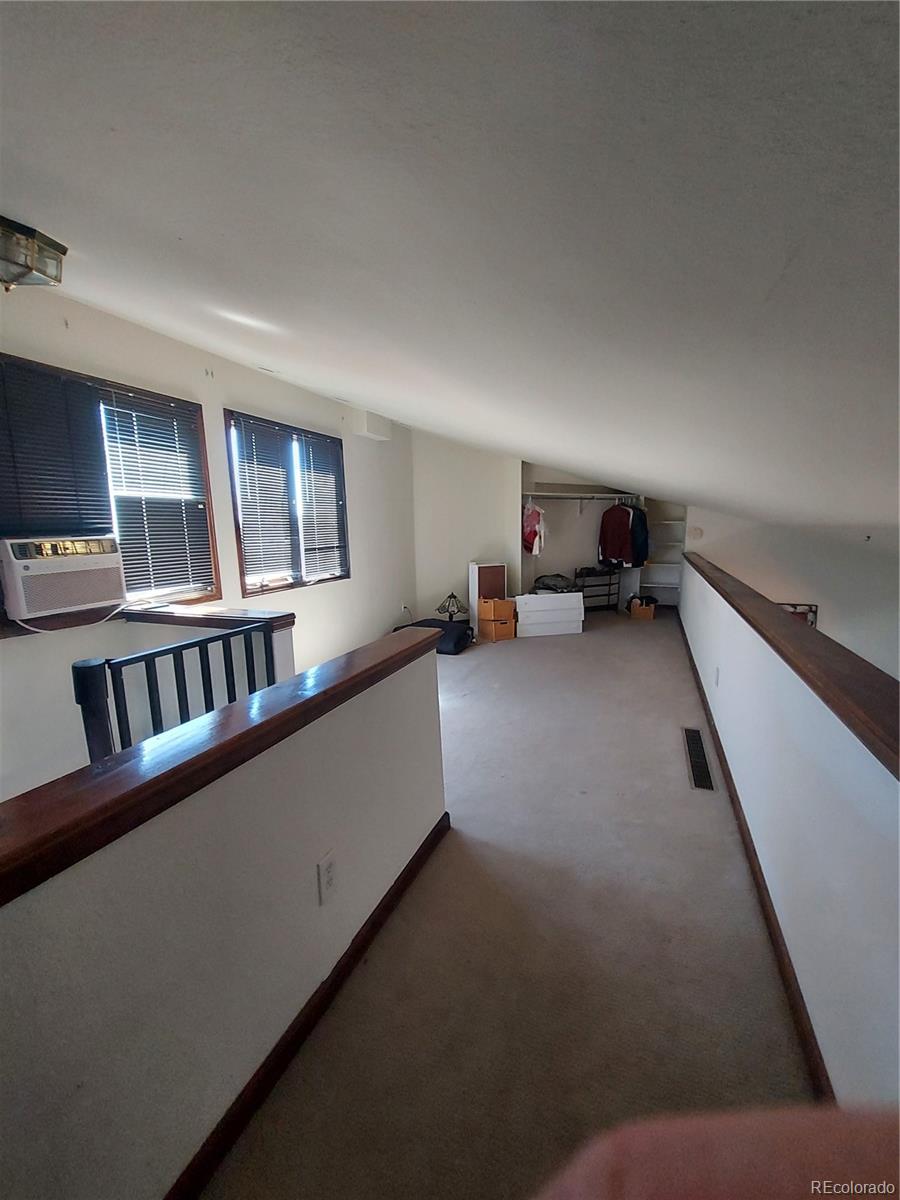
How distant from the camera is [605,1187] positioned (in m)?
0.35

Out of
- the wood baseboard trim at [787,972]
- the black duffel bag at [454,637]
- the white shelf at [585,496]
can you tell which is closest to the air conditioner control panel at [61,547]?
the black duffel bag at [454,637]

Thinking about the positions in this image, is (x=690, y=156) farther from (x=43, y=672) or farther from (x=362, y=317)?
(x=43, y=672)

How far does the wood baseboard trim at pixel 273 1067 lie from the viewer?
0.89 m

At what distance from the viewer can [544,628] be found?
5223mm

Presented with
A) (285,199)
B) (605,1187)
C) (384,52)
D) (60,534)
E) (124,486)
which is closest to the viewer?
(605,1187)

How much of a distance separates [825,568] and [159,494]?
5744 millimetres

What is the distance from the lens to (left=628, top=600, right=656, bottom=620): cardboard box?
5.86 metres

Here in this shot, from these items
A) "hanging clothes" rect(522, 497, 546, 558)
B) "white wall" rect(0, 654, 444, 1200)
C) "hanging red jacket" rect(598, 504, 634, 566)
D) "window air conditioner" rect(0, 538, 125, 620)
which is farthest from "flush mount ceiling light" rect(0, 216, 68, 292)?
"hanging red jacket" rect(598, 504, 634, 566)

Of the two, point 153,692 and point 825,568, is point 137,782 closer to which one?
point 153,692

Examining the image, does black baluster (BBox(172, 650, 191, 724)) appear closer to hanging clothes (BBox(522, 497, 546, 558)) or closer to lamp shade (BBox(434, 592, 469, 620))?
lamp shade (BBox(434, 592, 469, 620))

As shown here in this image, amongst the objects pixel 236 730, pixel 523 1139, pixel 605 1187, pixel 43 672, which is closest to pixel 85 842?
pixel 236 730

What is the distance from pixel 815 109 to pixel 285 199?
0.82 metres

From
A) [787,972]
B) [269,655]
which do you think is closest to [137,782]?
[269,655]

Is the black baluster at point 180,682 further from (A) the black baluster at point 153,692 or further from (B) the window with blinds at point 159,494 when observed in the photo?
(B) the window with blinds at point 159,494
